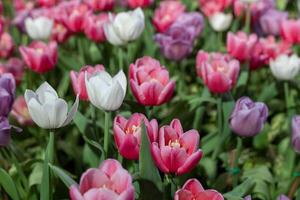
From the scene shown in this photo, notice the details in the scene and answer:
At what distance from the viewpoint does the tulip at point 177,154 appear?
1.39 metres

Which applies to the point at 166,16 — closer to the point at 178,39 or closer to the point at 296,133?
the point at 178,39

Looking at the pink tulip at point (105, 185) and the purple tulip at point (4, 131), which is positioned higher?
the pink tulip at point (105, 185)

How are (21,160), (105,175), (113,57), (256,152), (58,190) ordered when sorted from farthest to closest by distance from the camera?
(113,57), (256,152), (21,160), (58,190), (105,175)

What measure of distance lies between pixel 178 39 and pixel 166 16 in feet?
1.04

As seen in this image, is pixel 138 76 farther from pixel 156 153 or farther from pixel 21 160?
pixel 21 160

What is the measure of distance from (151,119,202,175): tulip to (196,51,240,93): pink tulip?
21.0 inches

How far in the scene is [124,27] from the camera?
2135mm

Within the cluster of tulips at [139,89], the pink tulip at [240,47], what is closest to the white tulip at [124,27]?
the cluster of tulips at [139,89]

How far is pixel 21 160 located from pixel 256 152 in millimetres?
937

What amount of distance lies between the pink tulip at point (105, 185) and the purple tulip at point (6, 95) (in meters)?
0.53

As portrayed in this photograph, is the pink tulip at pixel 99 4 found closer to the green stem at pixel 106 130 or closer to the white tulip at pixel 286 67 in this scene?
the white tulip at pixel 286 67

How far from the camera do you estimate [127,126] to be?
1553 millimetres

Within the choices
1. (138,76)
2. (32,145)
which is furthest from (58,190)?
(32,145)

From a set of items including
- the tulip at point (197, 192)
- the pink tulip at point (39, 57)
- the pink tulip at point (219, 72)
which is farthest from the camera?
the pink tulip at point (39, 57)
